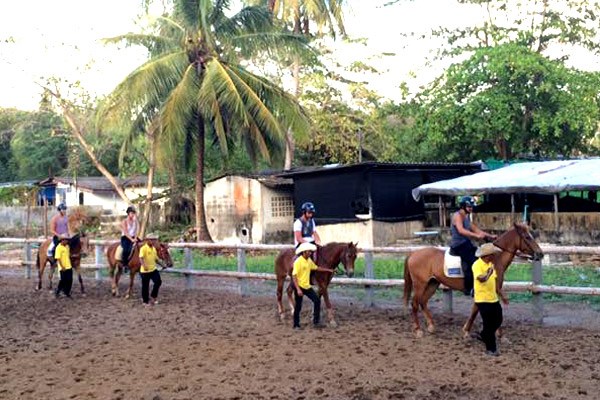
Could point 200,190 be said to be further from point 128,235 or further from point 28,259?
point 128,235

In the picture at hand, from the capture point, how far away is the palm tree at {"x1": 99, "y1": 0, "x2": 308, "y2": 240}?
19.0 m

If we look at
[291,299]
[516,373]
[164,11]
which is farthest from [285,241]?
[516,373]

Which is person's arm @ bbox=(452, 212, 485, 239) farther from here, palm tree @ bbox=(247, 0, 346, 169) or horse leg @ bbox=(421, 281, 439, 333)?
palm tree @ bbox=(247, 0, 346, 169)

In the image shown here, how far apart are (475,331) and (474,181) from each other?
40.4ft

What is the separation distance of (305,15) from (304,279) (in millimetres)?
19846

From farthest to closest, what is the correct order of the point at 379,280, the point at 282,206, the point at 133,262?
the point at 282,206 → the point at 133,262 → the point at 379,280

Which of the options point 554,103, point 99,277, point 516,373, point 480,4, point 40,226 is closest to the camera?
point 516,373

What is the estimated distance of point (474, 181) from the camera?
20.3 m

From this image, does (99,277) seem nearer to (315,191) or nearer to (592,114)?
(315,191)

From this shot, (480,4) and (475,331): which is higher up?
(480,4)

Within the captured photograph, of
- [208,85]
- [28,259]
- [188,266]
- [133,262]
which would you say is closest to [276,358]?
[133,262]

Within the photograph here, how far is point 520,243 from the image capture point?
7984 millimetres

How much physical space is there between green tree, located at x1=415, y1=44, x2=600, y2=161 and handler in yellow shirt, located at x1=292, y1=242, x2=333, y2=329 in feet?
53.6

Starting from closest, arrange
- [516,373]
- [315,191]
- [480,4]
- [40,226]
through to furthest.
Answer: [516,373] < [315,191] < [480,4] < [40,226]
